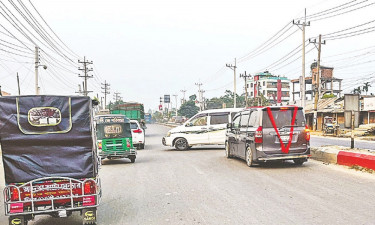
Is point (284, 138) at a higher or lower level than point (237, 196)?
higher

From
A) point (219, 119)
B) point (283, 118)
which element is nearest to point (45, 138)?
point (283, 118)

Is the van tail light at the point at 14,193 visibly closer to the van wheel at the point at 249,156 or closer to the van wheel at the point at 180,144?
the van wheel at the point at 249,156

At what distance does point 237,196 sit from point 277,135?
4200 millimetres

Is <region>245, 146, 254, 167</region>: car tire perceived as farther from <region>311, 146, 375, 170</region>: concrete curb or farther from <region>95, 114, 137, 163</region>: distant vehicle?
<region>95, 114, 137, 163</region>: distant vehicle

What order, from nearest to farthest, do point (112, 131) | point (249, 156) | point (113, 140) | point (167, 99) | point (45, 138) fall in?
point (45, 138) < point (249, 156) < point (113, 140) < point (112, 131) < point (167, 99)

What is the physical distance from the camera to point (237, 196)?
734cm

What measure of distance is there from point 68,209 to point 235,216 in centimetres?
270

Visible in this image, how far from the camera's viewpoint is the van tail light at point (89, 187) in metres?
5.35

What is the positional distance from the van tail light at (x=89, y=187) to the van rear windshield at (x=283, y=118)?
22.6 feet

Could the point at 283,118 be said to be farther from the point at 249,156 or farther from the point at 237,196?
the point at 237,196

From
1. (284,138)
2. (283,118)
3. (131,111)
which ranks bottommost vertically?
(284,138)

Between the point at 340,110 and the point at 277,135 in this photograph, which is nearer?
the point at 277,135

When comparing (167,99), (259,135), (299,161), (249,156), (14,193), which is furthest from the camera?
(167,99)

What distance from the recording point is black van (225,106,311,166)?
10.9 m
